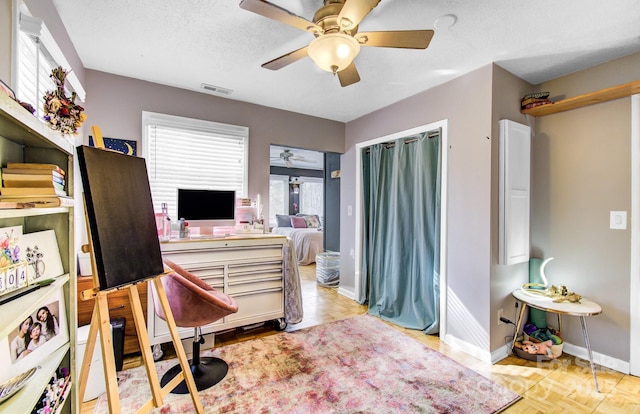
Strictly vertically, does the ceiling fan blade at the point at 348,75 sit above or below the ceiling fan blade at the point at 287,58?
below

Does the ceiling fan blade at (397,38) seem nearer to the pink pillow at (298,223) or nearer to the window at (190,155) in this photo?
the window at (190,155)

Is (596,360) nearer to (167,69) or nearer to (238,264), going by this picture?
(238,264)

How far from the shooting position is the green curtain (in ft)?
9.75

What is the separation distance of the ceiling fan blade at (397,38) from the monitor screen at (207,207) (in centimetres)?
189

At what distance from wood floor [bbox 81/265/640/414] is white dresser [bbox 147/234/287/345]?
0.21m

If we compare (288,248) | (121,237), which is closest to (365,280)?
(288,248)

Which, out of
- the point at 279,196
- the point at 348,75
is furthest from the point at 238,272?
the point at 279,196

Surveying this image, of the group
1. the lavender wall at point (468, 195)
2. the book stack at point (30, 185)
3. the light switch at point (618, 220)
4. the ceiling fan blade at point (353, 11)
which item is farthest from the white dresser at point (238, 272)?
the light switch at point (618, 220)

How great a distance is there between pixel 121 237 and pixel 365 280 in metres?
2.93

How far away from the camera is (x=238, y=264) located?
267cm

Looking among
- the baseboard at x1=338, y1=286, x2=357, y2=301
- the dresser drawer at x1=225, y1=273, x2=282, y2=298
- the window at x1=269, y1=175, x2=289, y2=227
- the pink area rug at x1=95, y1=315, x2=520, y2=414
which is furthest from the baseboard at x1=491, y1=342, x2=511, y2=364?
the window at x1=269, y1=175, x2=289, y2=227

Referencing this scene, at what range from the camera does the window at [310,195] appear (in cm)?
890

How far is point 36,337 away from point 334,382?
66.8 inches

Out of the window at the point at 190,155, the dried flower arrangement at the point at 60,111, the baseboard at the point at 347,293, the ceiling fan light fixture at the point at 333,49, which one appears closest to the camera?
the dried flower arrangement at the point at 60,111
